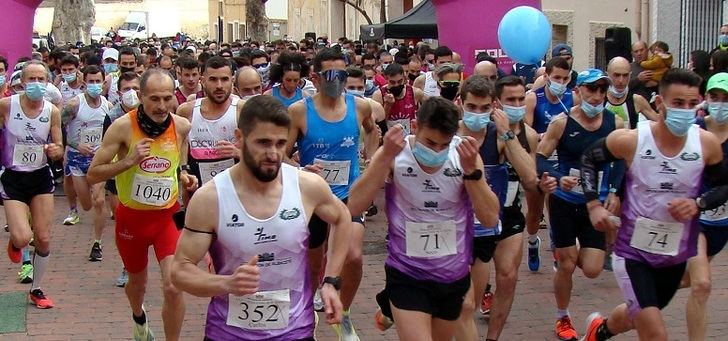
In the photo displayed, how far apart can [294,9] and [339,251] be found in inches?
2287

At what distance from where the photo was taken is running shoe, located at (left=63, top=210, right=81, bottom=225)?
12977 mm

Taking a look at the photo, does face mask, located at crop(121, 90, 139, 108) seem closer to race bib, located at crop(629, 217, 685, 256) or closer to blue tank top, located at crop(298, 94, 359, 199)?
blue tank top, located at crop(298, 94, 359, 199)

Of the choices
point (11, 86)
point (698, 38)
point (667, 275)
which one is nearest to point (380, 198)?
point (11, 86)

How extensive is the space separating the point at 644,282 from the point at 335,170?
246cm

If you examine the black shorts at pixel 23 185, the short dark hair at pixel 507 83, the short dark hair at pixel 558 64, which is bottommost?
the black shorts at pixel 23 185

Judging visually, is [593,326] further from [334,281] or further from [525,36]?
[525,36]

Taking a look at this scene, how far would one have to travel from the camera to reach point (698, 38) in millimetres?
18391

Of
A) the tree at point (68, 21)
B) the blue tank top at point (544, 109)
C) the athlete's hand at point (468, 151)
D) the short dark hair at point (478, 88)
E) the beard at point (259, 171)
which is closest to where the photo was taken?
the beard at point (259, 171)

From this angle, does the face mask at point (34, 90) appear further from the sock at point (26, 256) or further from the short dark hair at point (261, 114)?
the short dark hair at point (261, 114)

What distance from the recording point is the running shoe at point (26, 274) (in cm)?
980

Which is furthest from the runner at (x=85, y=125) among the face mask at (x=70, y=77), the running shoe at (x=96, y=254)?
the face mask at (x=70, y=77)

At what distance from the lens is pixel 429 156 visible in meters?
5.68

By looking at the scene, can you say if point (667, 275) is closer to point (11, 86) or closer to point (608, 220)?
point (608, 220)

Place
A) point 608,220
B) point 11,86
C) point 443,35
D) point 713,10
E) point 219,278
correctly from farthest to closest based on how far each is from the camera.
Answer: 1. point 713,10
2. point 443,35
3. point 11,86
4. point 608,220
5. point 219,278
